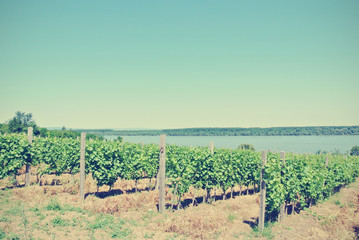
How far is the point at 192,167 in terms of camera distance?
10.4m

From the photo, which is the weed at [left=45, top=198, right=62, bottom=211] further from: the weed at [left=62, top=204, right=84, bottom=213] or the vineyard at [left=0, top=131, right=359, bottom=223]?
the vineyard at [left=0, top=131, right=359, bottom=223]

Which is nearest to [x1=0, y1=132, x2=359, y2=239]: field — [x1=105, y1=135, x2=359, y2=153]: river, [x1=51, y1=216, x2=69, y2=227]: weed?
[x1=51, y1=216, x2=69, y2=227]: weed

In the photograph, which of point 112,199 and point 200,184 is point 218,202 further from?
point 112,199

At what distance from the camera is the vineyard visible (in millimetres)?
9445

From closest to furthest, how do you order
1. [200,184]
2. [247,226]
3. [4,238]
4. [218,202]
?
1. [4,238]
2. [247,226]
3. [200,184]
4. [218,202]

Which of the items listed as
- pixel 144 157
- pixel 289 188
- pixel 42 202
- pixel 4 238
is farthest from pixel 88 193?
pixel 289 188

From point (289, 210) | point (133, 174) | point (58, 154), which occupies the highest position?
point (58, 154)

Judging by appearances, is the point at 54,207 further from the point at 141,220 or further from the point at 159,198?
the point at 159,198

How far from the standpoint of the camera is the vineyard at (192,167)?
Result: 31.0ft

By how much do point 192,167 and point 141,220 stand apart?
3.11 m

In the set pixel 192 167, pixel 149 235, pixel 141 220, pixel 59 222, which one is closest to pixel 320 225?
pixel 192 167

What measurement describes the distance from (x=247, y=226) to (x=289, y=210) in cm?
368

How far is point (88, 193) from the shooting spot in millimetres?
11695

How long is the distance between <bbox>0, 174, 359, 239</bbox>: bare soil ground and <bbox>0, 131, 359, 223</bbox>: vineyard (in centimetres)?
90
